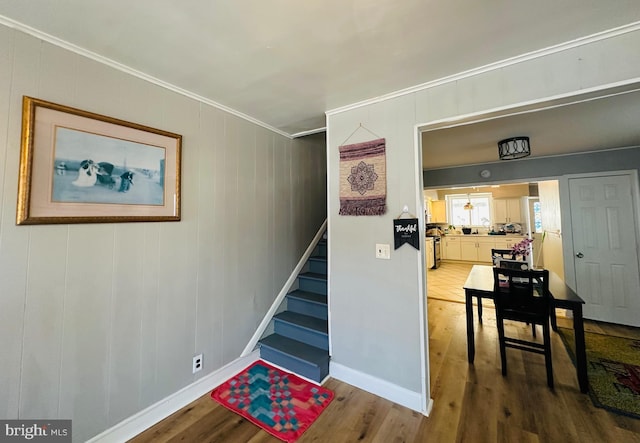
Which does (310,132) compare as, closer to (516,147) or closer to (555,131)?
(516,147)

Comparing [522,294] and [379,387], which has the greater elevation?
[522,294]

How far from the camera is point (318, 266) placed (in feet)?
10.8

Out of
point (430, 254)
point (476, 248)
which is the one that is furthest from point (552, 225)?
point (476, 248)

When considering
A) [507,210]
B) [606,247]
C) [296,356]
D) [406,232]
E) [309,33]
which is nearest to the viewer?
[309,33]

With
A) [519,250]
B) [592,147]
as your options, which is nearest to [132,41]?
[519,250]

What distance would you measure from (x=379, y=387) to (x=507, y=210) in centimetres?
803

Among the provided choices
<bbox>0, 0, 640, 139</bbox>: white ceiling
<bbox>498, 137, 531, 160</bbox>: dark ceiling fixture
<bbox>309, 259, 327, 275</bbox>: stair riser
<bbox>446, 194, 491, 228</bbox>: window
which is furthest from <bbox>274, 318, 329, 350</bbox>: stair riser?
<bbox>446, 194, 491, 228</bbox>: window

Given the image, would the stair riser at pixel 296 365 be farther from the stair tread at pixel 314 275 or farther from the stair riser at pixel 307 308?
the stair tread at pixel 314 275

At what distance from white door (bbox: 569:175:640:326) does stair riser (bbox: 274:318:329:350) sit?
391 cm

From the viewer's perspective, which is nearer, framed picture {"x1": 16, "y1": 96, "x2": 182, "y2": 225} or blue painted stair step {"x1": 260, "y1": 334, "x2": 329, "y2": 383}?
framed picture {"x1": 16, "y1": 96, "x2": 182, "y2": 225}

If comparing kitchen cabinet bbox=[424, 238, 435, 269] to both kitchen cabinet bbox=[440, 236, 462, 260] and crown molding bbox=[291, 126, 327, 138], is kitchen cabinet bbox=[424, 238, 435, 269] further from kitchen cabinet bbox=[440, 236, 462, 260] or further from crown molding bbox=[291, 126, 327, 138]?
crown molding bbox=[291, 126, 327, 138]

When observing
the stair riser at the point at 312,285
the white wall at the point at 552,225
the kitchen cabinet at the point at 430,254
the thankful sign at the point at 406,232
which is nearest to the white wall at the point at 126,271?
the stair riser at the point at 312,285

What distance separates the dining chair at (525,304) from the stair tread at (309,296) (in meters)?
1.76

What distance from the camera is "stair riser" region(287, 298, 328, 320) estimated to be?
2779 millimetres
